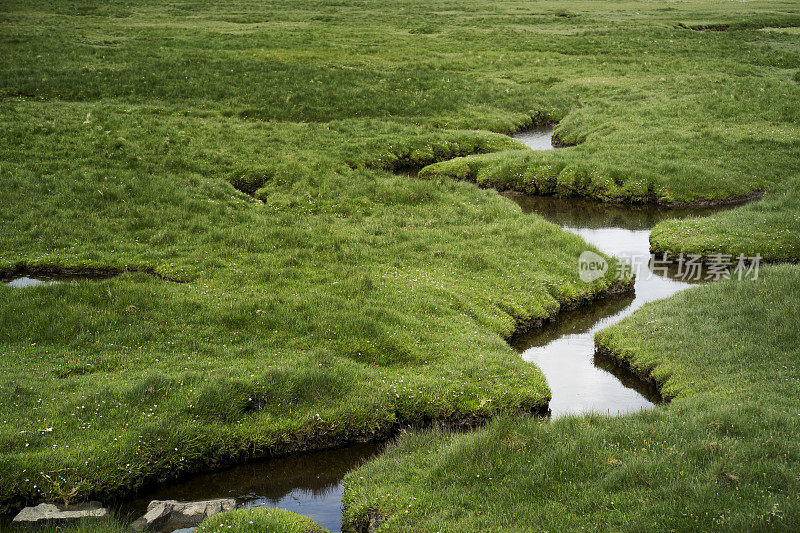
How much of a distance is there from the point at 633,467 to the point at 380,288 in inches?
411

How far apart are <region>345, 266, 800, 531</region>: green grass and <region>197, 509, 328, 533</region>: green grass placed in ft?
3.49

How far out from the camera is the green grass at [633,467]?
10.1 meters

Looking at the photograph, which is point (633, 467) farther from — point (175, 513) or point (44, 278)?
point (44, 278)

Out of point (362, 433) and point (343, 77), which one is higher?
point (343, 77)

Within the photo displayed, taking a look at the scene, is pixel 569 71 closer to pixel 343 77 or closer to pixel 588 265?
pixel 343 77

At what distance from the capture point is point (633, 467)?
11094 millimetres

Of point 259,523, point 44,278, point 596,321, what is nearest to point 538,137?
point 596,321

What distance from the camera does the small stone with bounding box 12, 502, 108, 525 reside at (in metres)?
11.3

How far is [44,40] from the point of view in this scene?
57.2 meters

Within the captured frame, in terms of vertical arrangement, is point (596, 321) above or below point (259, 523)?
below

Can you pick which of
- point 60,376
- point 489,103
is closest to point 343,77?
point 489,103

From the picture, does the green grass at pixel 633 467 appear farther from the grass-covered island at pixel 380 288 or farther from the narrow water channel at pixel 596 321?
the narrow water channel at pixel 596 321

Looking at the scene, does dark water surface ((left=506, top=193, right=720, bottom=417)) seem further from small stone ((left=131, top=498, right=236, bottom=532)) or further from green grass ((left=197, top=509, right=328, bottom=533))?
small stone ((left=131, top=498, right=236, bottom=532))

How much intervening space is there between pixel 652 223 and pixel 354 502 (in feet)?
71.5
